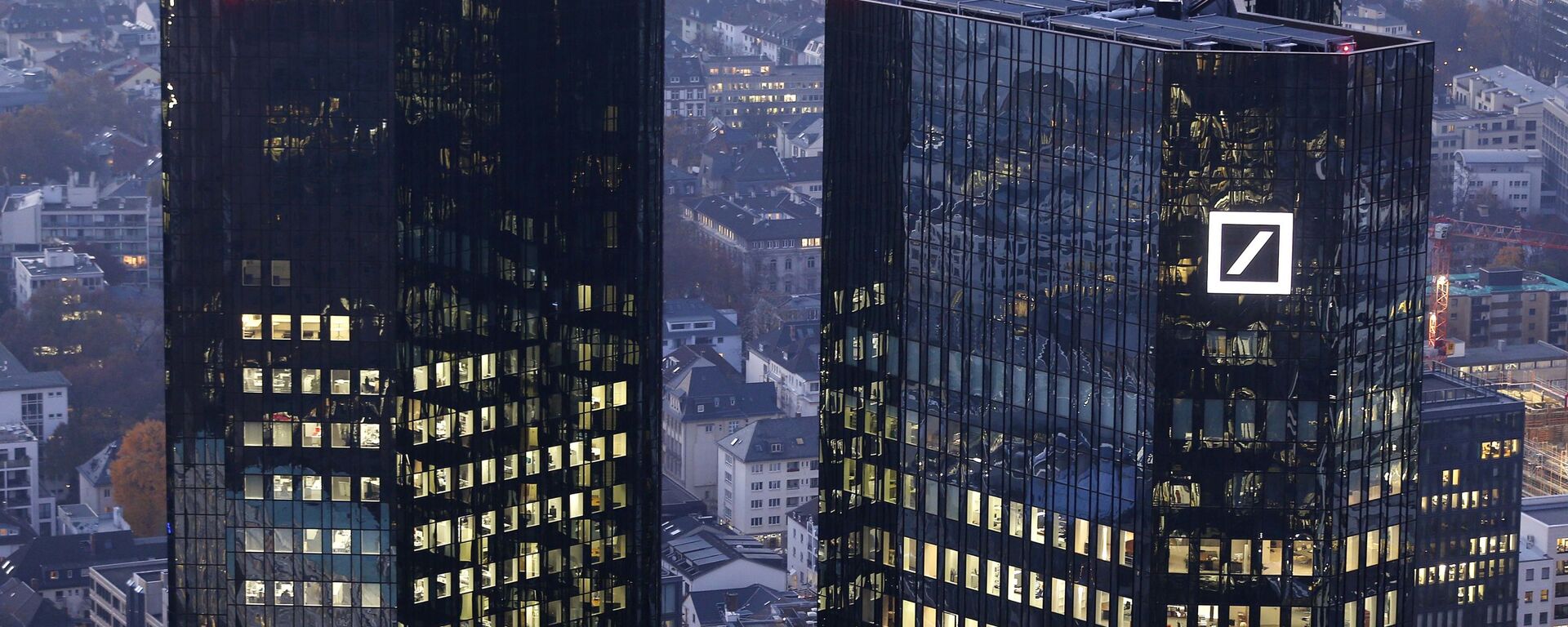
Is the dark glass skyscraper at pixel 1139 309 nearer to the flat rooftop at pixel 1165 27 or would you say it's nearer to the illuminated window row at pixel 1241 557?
the illuminated window row at pixel 1241 557

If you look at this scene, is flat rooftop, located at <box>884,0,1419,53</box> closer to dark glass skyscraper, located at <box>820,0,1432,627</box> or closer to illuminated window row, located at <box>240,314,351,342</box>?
dark glass skyscraper, located at <box>820,0,1432,627</box>

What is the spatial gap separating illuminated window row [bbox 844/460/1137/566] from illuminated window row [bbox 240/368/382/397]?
107 feet

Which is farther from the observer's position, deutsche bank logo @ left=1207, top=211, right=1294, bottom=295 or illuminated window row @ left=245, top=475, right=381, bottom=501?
illuminated window row @ left=245, top=475, right=381, bottom=501

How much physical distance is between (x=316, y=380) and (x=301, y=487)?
22.3 feet

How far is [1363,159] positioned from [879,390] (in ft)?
109

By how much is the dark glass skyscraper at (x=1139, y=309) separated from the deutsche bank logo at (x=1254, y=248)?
0.48 feet

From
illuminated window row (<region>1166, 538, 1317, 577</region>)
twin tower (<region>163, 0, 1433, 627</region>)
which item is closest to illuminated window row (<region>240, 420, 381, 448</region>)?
twin tower (<region>163, 0, 1433, 627</region>)

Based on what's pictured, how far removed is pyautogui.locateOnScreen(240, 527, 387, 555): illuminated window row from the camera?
198500 millimetres

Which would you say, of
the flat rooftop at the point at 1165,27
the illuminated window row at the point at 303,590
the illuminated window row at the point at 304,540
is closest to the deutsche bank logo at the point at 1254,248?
the flat rooftop at the point at 1165,27

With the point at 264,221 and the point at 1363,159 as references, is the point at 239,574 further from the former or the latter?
the point at 1363,159

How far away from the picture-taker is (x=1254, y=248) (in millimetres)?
163250

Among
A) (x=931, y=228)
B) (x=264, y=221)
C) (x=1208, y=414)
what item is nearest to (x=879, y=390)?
(x=931, y=228)

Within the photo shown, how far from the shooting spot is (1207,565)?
167875 mm

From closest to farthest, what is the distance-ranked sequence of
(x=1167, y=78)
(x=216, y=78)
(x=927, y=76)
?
(x=1167, y=78), (x=927, y=76), (x=216, y=78)
